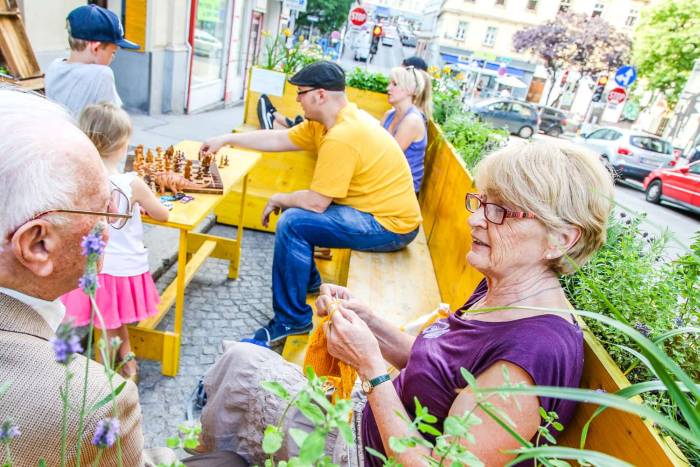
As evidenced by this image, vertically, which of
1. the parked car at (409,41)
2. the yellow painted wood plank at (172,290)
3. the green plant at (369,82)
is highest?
the parked car at (409,41)

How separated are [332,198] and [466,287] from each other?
1043 mm

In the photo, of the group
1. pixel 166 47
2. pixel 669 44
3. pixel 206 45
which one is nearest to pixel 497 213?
pixel 166 47

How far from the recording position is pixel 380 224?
3.24m

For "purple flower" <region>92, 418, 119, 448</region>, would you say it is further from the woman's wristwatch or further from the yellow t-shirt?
the yellow t-shirt

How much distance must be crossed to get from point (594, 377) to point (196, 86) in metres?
11.2

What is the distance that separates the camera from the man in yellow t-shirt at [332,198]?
3.00m

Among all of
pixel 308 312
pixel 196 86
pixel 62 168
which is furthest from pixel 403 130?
pixel 196 86

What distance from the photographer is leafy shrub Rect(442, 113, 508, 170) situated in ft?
12.6

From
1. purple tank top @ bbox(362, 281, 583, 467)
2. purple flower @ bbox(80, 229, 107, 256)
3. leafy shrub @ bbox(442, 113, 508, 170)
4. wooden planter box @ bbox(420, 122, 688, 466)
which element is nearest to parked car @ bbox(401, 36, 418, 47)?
leafy shrub @ bbox(442, 113, 508, 170)

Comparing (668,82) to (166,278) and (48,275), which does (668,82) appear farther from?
(48,275)

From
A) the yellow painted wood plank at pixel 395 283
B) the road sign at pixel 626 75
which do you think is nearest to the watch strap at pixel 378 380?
the yellow painted wood plank at pixel 395 283

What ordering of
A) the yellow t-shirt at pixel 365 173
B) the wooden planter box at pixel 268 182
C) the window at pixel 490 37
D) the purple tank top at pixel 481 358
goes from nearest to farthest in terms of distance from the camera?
the purple tank top at pixel 481 358
the yellow t-shirt at pixel 365 173
the wooden planter box at pixel 268 182
the window at pixel 490 37

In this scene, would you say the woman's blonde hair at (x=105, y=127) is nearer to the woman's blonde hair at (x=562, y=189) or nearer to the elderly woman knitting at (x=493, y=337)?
the elderly woman knitting at (x=493, y=337)

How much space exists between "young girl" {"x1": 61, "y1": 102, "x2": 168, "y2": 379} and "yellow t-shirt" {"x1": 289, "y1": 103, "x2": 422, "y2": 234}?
1.03m
